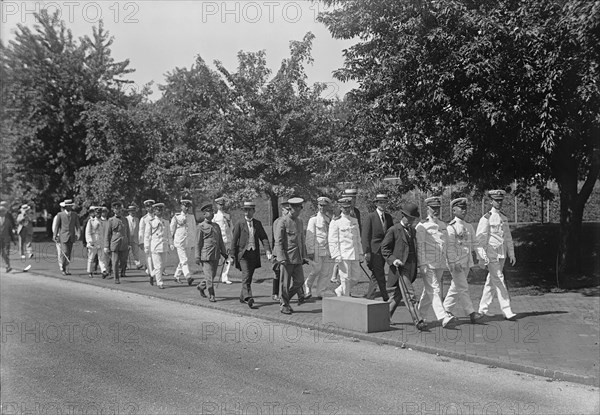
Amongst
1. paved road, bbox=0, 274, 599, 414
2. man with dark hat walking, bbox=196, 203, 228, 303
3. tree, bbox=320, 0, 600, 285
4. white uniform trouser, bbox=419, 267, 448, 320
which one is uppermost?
tree, bbox=320, 0, 600, 285

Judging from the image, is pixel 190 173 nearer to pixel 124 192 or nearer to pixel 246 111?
pixel 246 111

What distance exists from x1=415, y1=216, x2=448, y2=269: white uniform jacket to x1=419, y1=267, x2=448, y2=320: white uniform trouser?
0.41ft

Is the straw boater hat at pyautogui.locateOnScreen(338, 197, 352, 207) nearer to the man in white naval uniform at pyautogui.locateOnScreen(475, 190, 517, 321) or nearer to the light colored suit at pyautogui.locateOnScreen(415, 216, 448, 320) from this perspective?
the light colored suit at pyautogui.locateOnScreen(415, 216, 448, 320)

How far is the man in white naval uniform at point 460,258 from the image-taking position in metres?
9.62

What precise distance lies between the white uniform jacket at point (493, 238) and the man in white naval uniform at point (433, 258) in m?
0.67

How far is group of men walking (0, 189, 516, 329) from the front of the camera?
954 centimetres

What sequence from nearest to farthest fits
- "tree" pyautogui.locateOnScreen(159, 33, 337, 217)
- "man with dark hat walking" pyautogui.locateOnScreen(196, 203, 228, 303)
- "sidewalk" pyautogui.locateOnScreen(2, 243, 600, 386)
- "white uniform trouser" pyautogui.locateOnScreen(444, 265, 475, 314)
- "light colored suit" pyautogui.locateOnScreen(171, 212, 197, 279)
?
"sidewalk" pyautogui.locateOnScreen(2, 243, 600, 386)
"white uniform trouser" pyautogui.locateOnScreen(444, 265, 475, 314)
"man with dark hat walking" pyautogui.locateOnScreen(196, 203, 228, 303)
"light colored suit" pyautogui.locateOnScreen(171, 212, 197, 279)
"tree" pyautogui.locateOnScreen(159, 33, 337, 217)

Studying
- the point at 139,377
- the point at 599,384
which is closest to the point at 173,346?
the point at 139,377

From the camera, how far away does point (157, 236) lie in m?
14.7

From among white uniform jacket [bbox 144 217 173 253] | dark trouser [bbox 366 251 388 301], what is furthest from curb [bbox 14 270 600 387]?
white uniform jacket [bbox 144 217 173 253]

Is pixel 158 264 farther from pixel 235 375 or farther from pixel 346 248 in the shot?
pixel 235 375

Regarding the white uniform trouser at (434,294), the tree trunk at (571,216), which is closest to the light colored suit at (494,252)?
the white uniform trouser at (434,294)

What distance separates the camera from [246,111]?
19.6m

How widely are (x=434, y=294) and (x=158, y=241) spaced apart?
7.36 metres
